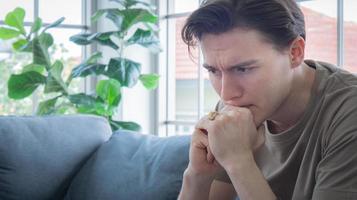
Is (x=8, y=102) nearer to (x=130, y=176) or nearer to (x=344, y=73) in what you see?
(x=130, y=176)

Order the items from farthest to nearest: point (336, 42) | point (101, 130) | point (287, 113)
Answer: point (336, 42) < point (101, 130) < point (287, 113)

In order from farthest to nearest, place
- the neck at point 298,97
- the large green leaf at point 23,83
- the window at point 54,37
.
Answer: the window at point 54,37 → the large green leaf at point 23,83 → the neck at point 298,97

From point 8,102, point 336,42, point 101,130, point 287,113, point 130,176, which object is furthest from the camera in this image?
point 8,102

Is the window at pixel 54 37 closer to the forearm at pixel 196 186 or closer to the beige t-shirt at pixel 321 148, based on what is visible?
the forearm at pixel 196 186

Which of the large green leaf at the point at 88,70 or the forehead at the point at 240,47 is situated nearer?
the forehead at the point at 240,47

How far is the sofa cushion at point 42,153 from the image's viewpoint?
2.34 meters

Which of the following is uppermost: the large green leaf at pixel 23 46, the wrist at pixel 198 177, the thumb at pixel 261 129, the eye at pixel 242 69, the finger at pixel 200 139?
the large green leaf at pixel 23 46

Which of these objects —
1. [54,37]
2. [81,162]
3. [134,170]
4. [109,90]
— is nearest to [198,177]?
[134,170]

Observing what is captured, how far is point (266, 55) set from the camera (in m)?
1.25

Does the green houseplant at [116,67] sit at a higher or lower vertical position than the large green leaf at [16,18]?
lower

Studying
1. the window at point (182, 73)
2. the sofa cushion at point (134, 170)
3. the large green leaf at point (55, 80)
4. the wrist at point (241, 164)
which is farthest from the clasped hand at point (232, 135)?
the large green leaf at point (55, 80)

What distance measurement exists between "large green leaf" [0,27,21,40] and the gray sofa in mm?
984

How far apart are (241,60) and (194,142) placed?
31 centimetres

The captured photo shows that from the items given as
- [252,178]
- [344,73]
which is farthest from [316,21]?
[252,178]
